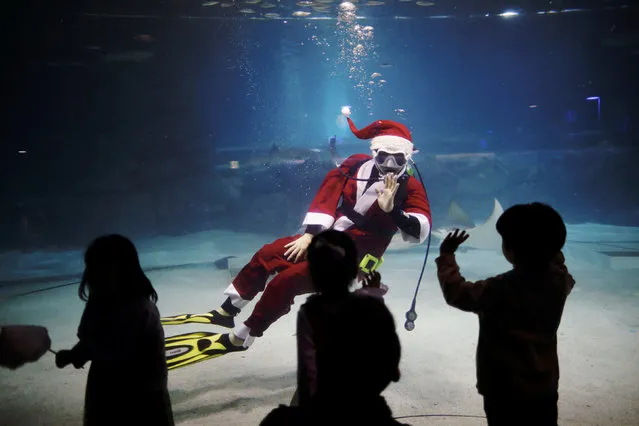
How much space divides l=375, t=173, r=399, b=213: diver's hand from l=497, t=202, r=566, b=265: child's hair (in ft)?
3.54

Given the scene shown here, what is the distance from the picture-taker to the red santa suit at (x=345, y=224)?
9.95 feet

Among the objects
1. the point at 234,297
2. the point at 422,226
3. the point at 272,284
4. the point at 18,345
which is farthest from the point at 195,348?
the point at 422,226

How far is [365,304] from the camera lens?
1.50 meters

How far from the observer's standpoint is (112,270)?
1.89 metres

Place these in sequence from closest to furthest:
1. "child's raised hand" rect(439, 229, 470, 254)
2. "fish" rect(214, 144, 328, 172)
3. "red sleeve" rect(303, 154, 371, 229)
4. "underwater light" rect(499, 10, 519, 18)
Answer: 1. "child's raised hand" rect(439, 229, 470, 254)
2. "red sleeve" rect(303, 154, 371, 229)
3. "fish" rect(214, 144, 328, 172)
4. "underwater light" rect(499, 10, 519, 18)

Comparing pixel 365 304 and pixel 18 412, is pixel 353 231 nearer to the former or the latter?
pixel 365 304

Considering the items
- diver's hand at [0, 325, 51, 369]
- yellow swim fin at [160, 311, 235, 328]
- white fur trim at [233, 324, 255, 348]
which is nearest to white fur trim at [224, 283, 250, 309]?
Result: yellow swim fin at [160, 311, 235, 328]

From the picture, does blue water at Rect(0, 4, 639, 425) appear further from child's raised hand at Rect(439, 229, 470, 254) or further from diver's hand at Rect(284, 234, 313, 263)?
child's raised hand at Rect(439, 229, 470, 254)

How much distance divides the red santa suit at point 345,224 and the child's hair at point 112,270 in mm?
1177

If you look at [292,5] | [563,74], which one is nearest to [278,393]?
[292,5]

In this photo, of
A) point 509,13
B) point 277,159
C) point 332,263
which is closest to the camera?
point 332,263

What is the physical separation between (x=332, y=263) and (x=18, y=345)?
1.36 metres

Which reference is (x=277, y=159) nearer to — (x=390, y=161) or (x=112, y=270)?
(x=390, y=161)

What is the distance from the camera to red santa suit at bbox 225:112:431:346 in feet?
9.95
